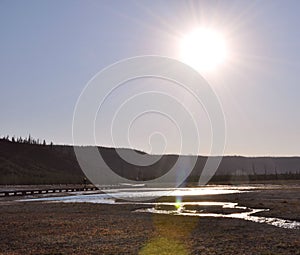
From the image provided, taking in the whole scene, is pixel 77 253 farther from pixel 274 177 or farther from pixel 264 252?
pixel 274 177

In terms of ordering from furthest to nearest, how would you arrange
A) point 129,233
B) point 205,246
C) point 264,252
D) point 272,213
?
point 272,213
point 129,233
point 205,246
point 264,252

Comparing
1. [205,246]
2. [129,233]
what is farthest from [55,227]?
[205,246]

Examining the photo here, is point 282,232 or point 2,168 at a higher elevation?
point 2,168

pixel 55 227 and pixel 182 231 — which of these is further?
pixel 55 227

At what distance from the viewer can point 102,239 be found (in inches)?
866

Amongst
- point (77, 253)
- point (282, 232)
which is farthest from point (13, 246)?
point (282, 232)

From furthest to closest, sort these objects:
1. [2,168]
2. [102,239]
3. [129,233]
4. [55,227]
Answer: [2,168]
[55,227]
[129,233]
[102,239]

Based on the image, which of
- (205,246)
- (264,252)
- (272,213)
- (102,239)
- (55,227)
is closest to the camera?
(264,252)

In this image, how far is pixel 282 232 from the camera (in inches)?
918

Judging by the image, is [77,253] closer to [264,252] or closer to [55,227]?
[264,252]

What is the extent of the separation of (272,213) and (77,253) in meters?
19.4

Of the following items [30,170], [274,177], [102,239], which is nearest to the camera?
[102,239]

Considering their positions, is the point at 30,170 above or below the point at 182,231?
above

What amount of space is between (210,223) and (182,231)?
4071 millimetres
